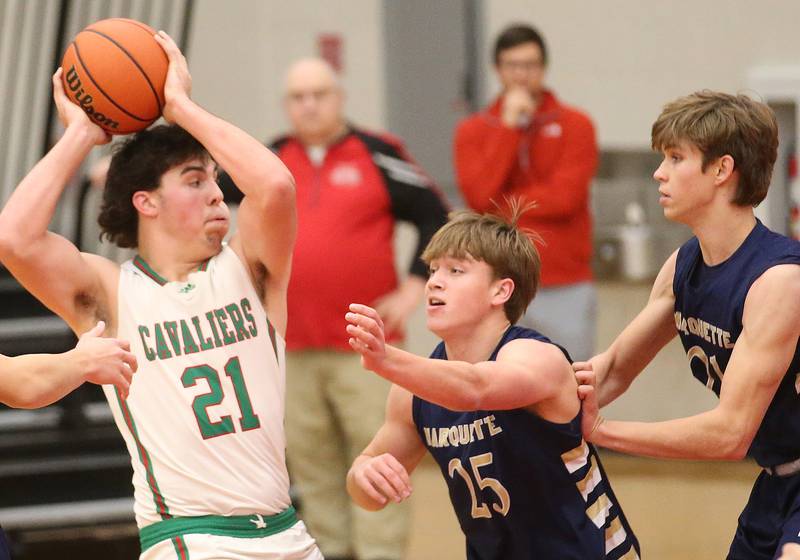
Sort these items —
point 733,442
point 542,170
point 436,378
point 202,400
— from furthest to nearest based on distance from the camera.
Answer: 1. point 542,170
2. point 202,400
3. point 733,442
4. point 436,378

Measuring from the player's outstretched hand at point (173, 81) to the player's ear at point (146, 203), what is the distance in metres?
0.21

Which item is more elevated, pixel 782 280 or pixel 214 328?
pixel 782 280

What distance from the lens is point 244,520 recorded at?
3641 mm

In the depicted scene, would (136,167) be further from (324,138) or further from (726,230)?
(324,138)

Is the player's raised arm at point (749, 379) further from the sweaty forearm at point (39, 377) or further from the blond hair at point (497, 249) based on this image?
the sweaty forearm at point (39, 377)

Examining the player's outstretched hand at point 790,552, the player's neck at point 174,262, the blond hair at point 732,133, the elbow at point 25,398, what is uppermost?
the blond hair at point 732,133

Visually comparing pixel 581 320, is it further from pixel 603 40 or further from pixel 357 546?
pixel 603 40

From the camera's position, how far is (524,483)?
11.6 ft

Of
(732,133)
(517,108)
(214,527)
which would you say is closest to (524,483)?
(214,527)

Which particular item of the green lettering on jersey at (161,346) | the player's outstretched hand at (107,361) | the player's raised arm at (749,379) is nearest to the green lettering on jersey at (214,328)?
the green lettering on jersey at (161,346)

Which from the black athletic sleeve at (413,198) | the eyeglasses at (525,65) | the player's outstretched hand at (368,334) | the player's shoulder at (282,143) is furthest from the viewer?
the eyeglasses at (525,65)

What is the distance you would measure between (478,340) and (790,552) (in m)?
0.93

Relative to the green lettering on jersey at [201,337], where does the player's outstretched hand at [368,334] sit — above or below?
above

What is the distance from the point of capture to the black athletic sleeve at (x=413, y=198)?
6.22 m
